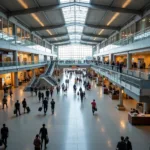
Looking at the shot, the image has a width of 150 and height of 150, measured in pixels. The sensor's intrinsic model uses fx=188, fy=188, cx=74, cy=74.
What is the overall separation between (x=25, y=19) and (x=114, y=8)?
15.8m

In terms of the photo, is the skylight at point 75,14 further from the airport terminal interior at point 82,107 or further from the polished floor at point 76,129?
the polished floor at point 76,129

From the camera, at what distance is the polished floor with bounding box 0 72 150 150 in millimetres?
10156

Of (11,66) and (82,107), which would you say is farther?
(11,66)

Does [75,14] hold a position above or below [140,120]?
above

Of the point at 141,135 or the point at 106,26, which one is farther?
the point at 106,26

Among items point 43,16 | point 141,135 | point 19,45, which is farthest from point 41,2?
point 141,135

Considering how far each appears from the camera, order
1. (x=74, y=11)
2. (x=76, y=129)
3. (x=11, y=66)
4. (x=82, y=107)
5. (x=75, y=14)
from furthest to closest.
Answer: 1. (x=75, y=14)
2. (x=74, y=11)
3. (x=11, y=66)
4. (x=82, y=107)
5. (x=76, y=129)

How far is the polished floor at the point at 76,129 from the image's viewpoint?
1016cm

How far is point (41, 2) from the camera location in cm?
2445

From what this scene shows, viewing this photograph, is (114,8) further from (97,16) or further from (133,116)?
(133,116)

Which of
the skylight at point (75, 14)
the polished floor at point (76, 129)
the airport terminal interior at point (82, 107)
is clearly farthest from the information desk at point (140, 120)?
the skylight at point (75, 14)

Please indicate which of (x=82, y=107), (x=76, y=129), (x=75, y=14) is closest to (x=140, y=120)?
(x=76, y=129)

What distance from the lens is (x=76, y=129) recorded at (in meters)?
12.5

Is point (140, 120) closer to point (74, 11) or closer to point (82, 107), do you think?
point (82, 107)
